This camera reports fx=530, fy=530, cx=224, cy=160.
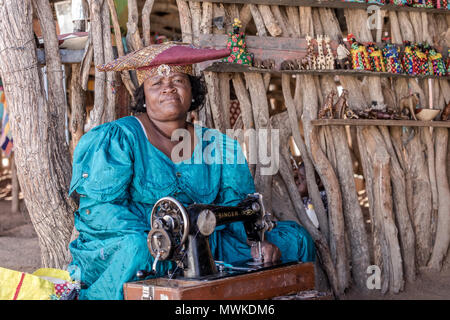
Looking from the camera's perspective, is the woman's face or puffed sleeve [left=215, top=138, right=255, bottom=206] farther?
puffed sleeve [left=215, top=138, right=255, bottom=206]

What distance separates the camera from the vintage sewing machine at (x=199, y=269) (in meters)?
2.34

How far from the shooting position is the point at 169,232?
97.4 inches

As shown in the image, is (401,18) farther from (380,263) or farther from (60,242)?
(60,242)

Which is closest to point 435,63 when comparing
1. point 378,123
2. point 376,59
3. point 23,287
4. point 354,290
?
point 376,59

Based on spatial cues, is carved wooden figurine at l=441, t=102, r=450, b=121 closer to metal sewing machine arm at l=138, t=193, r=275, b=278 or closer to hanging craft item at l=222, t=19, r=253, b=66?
hanging craft item at l=222, t=19, r=253, b=66

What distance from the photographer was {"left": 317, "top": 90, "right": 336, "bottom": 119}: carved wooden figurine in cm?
443

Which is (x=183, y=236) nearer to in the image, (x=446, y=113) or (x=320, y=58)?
(x=320, y=58)

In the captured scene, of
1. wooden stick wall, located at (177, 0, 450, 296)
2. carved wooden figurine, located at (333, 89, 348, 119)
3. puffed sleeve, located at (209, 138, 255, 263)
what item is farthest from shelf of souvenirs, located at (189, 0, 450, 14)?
puffed sleeve, located at (209, 138, 255, 263)

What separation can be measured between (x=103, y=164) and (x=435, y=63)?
11.2ft

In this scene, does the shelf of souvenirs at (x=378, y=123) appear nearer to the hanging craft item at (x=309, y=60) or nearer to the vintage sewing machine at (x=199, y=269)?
the hanging craft item at (x=309, y=60)

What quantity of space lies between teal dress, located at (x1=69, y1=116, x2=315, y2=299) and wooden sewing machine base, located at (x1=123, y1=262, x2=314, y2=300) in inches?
10.3

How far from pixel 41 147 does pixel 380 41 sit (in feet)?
10.3

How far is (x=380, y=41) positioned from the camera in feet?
16.1

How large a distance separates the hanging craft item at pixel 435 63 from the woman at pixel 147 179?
2.37 m
